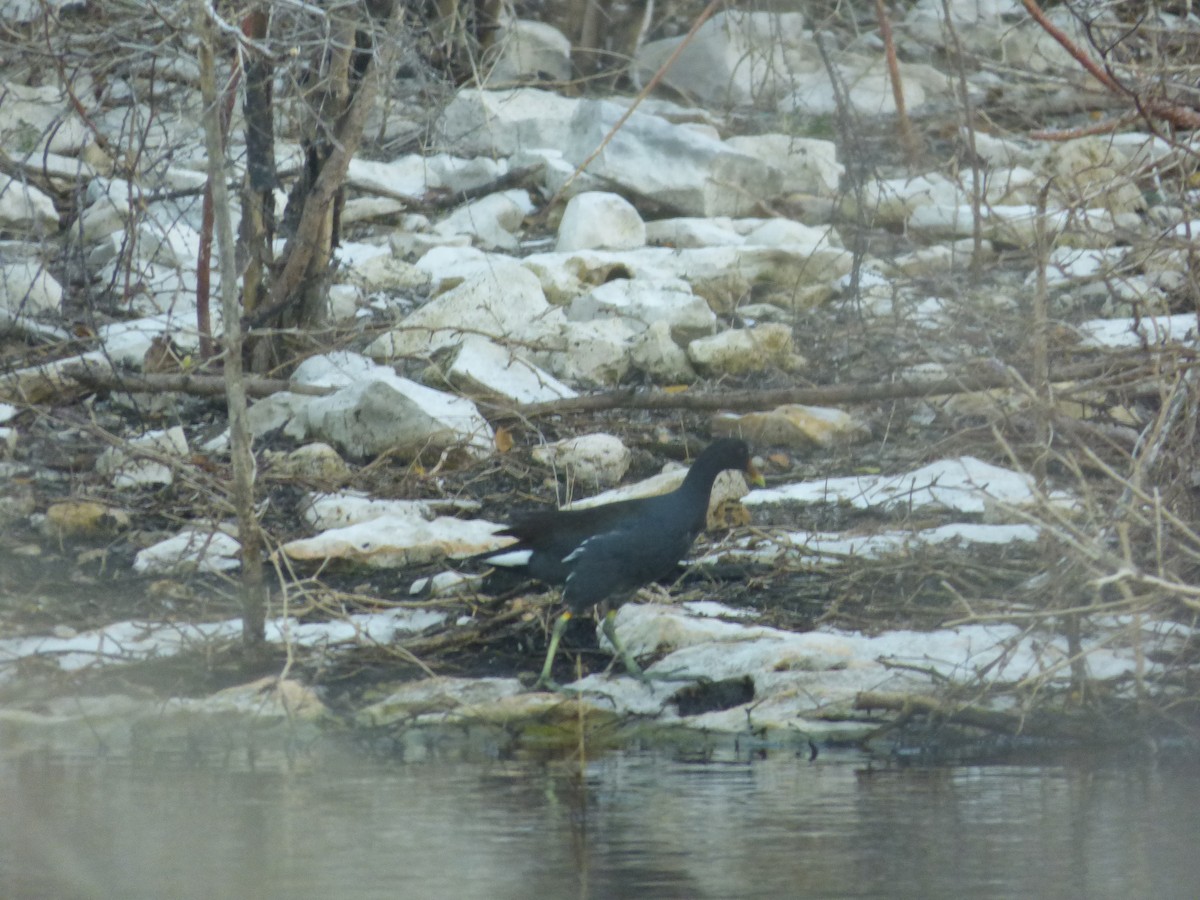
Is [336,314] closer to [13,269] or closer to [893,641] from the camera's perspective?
[13,269]

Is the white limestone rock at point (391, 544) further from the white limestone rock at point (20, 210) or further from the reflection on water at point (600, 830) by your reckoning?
the white limestone rock at point (20, 210)

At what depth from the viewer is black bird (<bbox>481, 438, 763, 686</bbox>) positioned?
18.8 ft

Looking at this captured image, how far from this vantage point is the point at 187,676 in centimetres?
576

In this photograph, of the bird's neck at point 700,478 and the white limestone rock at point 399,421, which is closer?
the bird's neck at point 700,478

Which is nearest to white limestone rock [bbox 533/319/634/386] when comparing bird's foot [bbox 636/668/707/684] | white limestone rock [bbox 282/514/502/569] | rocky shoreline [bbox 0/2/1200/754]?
A: rocky shoreline [bbox 0/2/1200/754]

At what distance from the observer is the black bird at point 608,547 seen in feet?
18.8

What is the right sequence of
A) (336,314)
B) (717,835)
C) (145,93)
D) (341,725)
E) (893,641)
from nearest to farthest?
1. (717,835)
2. (341,725)
3. (893,641)
4. (145,93)
5. (336,314)

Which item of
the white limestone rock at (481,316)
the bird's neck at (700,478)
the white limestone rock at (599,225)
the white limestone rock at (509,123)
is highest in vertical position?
the white limestone rock at (509,123)

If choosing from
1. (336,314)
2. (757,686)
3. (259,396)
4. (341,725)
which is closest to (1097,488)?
(757,686)

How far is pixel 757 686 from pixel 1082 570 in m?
1.15

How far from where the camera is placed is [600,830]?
14.3 ft

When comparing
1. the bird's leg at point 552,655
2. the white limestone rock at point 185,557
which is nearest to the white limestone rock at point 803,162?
the white limestone rock at point 185,557

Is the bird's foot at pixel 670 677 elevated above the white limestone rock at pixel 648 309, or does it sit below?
below

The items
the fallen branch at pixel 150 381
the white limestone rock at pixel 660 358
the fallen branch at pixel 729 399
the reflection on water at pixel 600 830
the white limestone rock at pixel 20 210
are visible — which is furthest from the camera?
the white limestone rock at pixel 20 210
